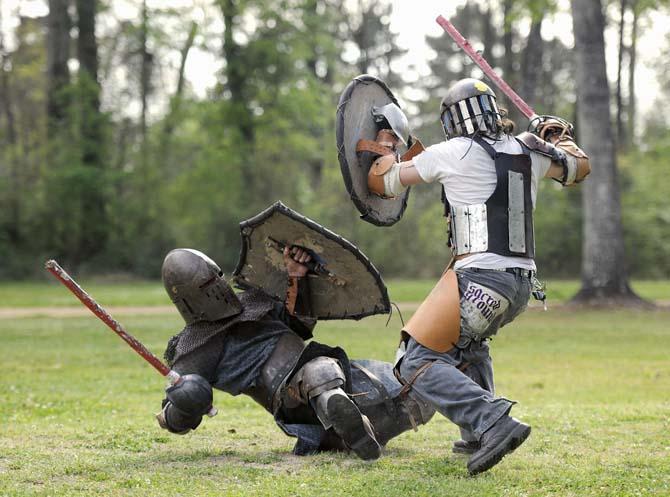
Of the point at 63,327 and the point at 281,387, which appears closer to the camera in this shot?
the point at 281,387

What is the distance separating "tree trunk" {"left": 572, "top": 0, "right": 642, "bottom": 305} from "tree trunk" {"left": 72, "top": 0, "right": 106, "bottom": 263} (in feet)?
48.7

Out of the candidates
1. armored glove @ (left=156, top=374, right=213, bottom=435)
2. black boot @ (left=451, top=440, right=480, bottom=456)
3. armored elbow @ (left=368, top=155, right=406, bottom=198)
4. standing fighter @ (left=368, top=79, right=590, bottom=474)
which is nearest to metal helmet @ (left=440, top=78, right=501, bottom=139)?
standing fighter @ (left=368, top=79, right=590, bottom=474)

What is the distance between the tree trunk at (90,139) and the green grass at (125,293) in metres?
1.95

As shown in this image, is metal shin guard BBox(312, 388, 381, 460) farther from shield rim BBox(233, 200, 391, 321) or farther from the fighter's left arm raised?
the fighter's left arm raised

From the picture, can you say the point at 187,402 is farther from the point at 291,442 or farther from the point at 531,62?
the point at 531,62

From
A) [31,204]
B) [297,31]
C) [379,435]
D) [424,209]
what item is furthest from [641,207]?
[379,435]

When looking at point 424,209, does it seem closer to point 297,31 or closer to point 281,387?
point 297,31

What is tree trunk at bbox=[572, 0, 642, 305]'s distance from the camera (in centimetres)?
1778

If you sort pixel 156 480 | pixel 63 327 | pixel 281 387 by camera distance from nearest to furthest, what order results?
pixel 156 480 < pixel 281 387 < pixel 63 327

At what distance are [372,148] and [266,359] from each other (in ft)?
4.35

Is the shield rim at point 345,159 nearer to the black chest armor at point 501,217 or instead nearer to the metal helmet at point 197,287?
the black chest armor at point 501,217

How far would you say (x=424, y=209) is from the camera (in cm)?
3005

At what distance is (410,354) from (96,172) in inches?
945

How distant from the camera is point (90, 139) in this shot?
2891cm
